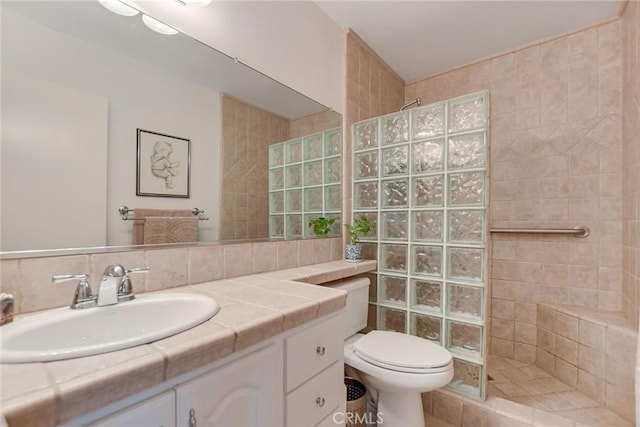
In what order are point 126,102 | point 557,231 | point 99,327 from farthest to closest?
point 557,231 → point 126,102 → point 99,327

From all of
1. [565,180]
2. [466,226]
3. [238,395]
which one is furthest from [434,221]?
[238,395]

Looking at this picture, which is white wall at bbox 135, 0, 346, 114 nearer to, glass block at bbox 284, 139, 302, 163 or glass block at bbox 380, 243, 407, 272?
glass block at bbox 284, 139, 302, 163

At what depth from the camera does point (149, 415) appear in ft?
1.76

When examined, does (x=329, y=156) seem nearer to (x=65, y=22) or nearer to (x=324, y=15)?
(x=324, y=15)

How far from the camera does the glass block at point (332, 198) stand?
192 cm

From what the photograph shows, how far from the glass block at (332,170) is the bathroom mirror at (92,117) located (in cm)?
Result: 75

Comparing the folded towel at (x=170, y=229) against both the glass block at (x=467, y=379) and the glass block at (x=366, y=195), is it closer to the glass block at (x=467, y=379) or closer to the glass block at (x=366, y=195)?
the glass block at (x=366, y=195)

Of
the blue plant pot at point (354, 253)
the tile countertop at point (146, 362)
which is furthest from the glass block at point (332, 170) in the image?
the tile countertop at point (146, 362)

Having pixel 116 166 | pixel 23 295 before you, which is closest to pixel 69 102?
pixel 116 166

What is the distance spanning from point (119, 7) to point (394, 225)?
→ 163 cm

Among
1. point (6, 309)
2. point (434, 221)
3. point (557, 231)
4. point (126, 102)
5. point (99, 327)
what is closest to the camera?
point (6, 309)

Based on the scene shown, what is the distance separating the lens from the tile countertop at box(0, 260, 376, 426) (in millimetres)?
411

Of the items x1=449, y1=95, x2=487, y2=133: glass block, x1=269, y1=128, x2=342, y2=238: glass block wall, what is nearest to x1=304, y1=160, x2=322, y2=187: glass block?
x1=269, y1=128, x2=342, y2=238: glass block wall

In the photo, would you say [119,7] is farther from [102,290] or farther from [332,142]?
[332,142]
